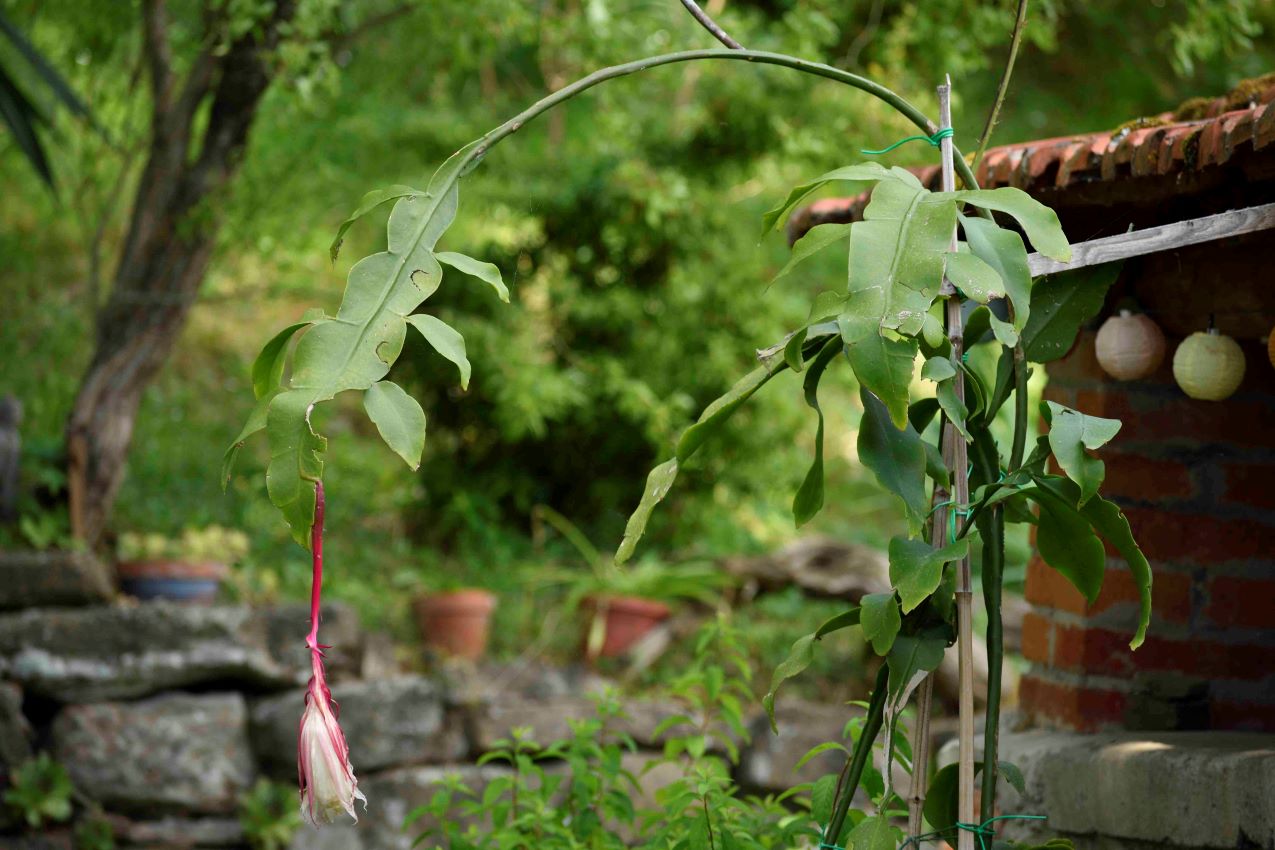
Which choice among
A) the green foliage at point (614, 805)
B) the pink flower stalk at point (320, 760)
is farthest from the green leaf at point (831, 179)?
the green foliage at point (614, 805)

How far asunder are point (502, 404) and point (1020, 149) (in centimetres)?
335

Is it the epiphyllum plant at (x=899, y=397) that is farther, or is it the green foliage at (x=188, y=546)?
the green foliage at (x=188, y=546)

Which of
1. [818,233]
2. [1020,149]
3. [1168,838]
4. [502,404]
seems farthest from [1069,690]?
[502,404]

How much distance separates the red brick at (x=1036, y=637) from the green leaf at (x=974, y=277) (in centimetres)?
128

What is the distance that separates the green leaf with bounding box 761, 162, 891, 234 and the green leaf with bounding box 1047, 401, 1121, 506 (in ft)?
1.16

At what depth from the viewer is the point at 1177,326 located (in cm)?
219

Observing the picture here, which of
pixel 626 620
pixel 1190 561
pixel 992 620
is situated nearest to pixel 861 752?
pixel 992 620

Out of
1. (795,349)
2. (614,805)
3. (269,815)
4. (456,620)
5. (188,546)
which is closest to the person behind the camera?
(795,349)

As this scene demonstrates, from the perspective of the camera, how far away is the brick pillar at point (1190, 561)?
2.28 metres

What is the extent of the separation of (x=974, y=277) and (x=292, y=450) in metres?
0.73

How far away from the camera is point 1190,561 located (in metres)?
2.29

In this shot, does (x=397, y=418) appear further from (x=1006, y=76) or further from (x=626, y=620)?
(x=626, y=620)

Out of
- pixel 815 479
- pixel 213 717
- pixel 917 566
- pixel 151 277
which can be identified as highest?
pixel 151 277

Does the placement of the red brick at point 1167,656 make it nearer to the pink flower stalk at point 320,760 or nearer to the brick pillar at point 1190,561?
the brick pillar at point 1190,561
